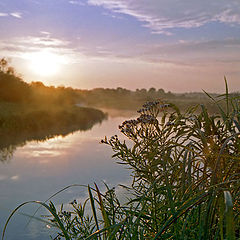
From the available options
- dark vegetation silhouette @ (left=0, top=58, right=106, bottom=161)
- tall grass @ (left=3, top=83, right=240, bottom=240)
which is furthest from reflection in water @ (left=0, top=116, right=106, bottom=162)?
tall grass @ (left=3, top=83, right=240, bottom=240)

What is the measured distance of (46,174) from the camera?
8.11 meters

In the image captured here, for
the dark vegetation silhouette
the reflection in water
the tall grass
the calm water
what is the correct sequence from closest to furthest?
the tall grass < the calm water < the reflection in water < the dark vegetation silhouette

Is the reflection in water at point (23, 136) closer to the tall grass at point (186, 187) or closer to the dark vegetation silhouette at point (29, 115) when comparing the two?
the dark vegetation silhouette at point (29, 115)

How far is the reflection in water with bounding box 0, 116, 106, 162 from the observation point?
10309 millimetres

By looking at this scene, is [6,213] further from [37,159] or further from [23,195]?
[37,159]

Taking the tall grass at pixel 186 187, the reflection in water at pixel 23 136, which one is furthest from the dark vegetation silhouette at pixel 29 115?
the tall grass at pixel 186 187

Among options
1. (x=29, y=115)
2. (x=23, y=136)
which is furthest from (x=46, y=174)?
(x=29, y=115)

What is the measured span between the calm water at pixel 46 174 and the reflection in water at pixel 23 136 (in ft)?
1.10

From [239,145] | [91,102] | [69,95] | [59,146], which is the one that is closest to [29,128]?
[59,146]

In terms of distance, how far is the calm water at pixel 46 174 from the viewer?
5211mm

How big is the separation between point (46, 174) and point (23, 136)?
191 inches

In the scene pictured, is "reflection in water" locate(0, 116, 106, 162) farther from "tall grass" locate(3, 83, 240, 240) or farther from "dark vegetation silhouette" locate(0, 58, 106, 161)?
"tall grass" locate(3, 83, 240, 240)

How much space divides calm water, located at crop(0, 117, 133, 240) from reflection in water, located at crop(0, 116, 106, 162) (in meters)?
0.33

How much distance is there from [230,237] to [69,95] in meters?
23.0
